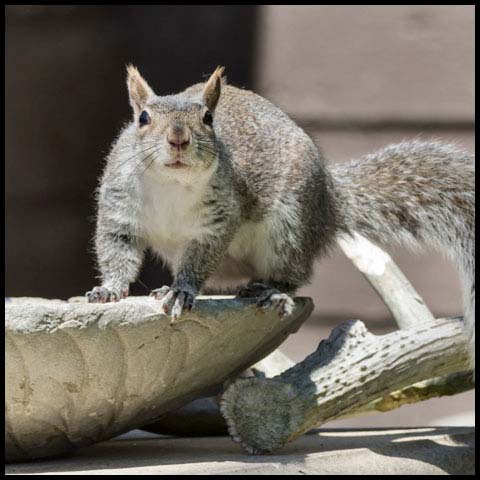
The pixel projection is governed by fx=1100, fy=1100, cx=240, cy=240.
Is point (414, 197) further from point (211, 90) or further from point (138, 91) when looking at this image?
point (138, 91)

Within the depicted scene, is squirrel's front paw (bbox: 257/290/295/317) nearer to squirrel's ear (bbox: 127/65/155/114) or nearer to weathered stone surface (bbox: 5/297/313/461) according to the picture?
weathered stone surface (bbox: 5/297/313/461)

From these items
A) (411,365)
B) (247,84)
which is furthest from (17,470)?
(247,84)

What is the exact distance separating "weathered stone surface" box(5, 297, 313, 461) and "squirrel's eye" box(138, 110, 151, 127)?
0.37 m

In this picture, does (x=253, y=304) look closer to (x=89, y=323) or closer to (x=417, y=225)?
(x=89, y=323)

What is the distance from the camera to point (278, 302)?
2061 mm

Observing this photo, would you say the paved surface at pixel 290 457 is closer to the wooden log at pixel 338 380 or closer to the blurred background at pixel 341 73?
the wooden log at pixel 338 380

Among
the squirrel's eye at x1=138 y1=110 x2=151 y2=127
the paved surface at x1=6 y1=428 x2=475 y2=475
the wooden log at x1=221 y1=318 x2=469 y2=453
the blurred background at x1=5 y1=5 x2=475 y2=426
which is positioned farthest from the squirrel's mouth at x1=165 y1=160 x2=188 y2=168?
the blurred background at x1=5 y1=5 x2=475 y2=426

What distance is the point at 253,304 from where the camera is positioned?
6.44 ft

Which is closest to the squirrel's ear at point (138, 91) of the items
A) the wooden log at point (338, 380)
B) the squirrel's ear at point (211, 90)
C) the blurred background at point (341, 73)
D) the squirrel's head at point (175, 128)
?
the squirrel's head at point (175, 128)

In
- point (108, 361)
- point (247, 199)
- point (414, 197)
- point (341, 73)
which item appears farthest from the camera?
point (341, 73)

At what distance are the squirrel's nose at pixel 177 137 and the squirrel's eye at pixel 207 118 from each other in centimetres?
14

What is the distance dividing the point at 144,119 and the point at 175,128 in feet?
0.48

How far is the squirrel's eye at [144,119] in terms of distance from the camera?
6.79 feet

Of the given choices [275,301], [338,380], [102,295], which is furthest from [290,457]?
[102,295]
